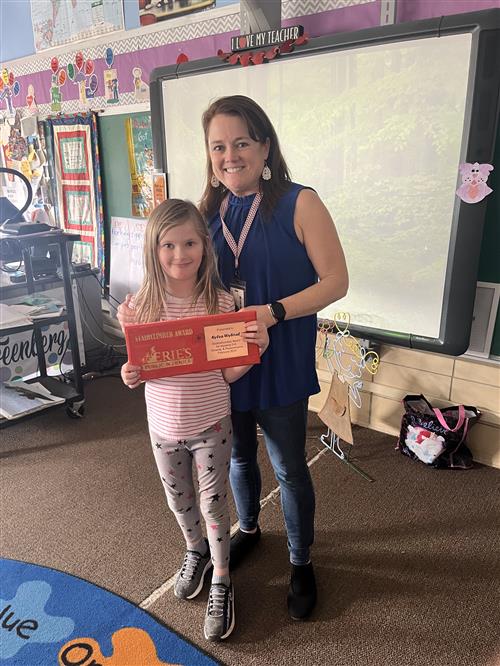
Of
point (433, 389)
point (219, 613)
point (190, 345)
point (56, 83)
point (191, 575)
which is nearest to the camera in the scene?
Result: point (190, 345)

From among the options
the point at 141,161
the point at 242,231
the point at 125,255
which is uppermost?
the point at 141,161

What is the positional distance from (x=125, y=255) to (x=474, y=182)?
217 centimetres

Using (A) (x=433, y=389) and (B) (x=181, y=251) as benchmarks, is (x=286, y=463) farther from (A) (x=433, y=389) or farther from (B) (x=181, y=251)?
(A) (x=433, y=389)

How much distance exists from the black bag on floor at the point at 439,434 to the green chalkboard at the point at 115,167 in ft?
6.85

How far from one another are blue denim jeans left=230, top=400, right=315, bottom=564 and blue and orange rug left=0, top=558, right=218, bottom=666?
40 centimetres

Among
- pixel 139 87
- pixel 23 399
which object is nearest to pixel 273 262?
pixel 23 399

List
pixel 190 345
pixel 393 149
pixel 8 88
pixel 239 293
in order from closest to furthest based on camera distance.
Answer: pixel 190 345 < pixel 239 293 < pixel 393 149 < pixel 8 88

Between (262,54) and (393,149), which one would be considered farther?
(262,54)

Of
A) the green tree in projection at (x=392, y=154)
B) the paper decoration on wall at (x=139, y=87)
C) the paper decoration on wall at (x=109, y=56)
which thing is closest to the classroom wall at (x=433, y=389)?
the green tree in projection at (x=392, y=154)

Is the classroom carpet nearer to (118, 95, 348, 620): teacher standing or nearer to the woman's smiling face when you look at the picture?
(118, 95, 348, 620): teacher standing

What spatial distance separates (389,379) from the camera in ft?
7.73

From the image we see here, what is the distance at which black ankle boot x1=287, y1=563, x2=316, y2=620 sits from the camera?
1.44 metres

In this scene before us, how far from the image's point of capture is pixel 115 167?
3.21 meters

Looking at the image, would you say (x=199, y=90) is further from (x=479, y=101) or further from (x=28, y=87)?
(x=28, y=87)
